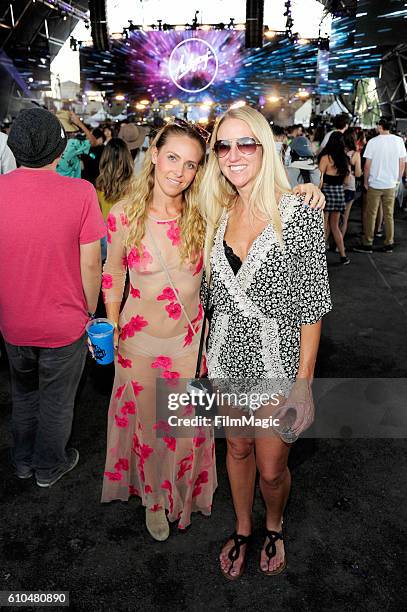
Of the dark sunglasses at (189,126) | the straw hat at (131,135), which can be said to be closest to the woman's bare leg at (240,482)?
the dark sunglasses at (189,126)

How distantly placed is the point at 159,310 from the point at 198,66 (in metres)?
35.5

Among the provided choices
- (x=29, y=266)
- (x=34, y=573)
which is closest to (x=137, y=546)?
(x=34, y=573)

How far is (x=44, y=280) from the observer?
2.25 meters

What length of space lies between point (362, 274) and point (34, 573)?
588 cm

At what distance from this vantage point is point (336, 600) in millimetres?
2080

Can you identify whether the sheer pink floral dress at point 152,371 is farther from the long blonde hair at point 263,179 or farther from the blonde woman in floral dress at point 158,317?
the long blonde hair at point 263,179

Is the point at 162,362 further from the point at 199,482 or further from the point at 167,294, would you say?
the point at 199,482

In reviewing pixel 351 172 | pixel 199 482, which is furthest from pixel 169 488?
pixel 351 172

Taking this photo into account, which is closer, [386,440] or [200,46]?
[386,440]

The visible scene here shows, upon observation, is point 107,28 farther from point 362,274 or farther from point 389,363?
point 389,363

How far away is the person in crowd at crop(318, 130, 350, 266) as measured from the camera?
695 cm

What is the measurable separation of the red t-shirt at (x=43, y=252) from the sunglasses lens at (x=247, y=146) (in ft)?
2.50

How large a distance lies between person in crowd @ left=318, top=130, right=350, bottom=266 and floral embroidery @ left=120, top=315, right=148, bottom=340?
5.60 m

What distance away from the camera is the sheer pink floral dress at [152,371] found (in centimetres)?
216
